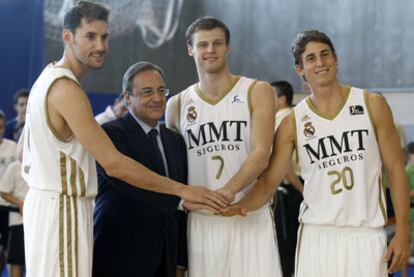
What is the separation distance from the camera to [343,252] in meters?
3.95

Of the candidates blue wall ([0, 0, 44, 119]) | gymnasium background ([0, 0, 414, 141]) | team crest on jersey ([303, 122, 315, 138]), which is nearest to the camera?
team crest on jersey ([303, 122, 315, 138])

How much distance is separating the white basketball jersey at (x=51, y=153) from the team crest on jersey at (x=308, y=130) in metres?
1.25

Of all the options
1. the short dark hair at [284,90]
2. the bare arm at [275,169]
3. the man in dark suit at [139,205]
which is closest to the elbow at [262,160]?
the bare arm at [275,169]

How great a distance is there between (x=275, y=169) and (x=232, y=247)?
514 mm

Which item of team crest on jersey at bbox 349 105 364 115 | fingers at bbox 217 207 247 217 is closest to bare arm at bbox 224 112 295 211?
fingers at bbox 217 207 247 217

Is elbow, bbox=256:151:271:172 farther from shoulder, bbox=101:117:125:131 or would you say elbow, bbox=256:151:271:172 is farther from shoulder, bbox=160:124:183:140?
shoulder, bbox=101:117:125:131

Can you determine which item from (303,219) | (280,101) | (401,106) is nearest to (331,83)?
(303,219)

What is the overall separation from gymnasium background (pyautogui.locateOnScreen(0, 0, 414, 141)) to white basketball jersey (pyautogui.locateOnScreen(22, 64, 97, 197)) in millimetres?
8154

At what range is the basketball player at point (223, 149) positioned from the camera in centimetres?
426

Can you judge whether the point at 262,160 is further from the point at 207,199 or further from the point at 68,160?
the point at 68,160

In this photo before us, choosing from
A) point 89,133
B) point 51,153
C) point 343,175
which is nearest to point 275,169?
point 343,175

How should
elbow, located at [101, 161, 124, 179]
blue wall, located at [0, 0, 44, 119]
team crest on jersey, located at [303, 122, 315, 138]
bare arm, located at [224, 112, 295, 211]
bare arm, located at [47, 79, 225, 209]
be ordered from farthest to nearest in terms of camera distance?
blue wall, located at [0, 0, 44, 119]
bare arm, located at [224, 112, 295, 211]
team crest on jersey, located at [303, 122, 315, 138]
elbow, located at [101, 161, 124, 179]
bare arm, located at [47, 79, 225, 209]

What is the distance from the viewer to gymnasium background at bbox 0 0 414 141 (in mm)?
Answer: 11398

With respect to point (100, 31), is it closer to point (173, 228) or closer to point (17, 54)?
point (173, 228)
